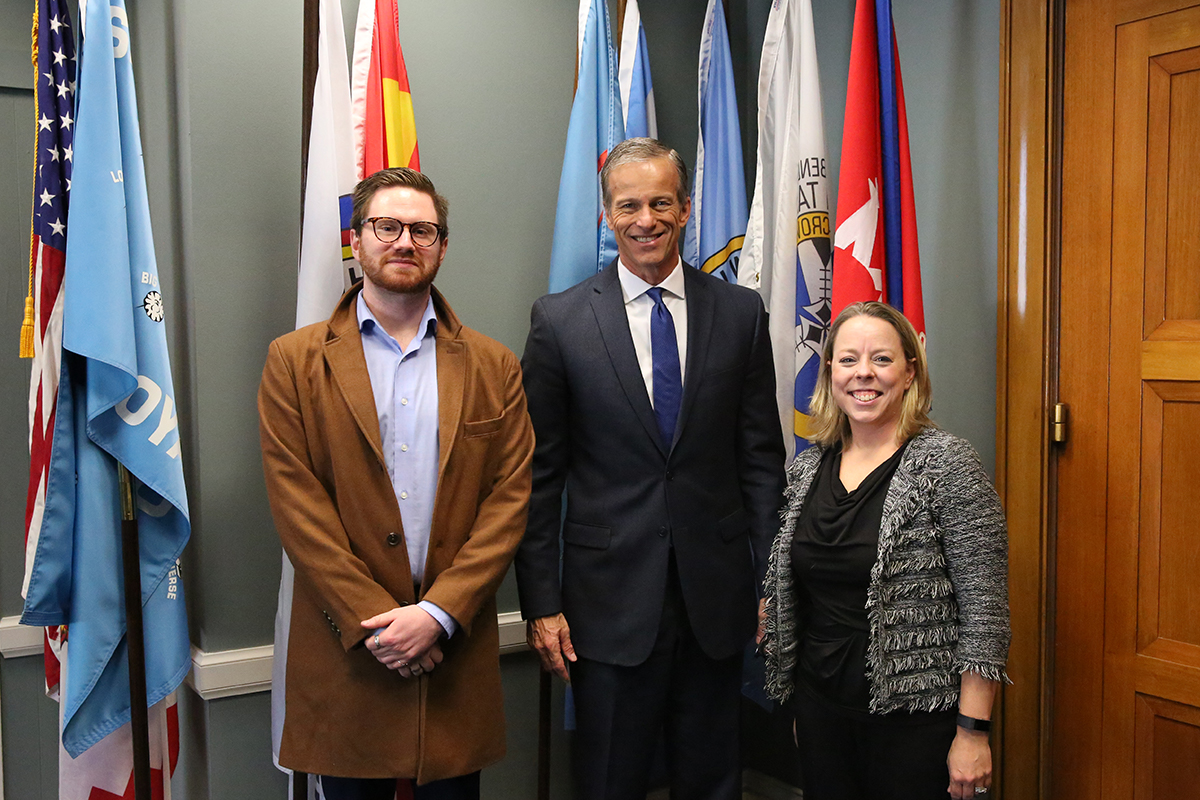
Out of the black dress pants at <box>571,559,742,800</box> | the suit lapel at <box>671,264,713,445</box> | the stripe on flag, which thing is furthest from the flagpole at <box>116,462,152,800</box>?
the stripe on flag

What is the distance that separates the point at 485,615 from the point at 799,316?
1096mm

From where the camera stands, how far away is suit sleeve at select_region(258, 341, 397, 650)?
1544 mm

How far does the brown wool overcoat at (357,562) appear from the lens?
158cm

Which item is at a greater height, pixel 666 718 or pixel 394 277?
pixel 394 277

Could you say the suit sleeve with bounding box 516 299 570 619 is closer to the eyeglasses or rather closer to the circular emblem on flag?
the eyeglasses

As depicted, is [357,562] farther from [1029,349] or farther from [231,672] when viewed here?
[1029,349]

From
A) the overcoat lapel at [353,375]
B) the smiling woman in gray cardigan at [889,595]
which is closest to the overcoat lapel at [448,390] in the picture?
the overcoat lapel at [353,375]

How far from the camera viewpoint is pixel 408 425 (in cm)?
167

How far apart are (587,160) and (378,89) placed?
0.53m

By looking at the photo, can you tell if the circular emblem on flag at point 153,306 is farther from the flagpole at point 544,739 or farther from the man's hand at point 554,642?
the flagpole at point 544,739

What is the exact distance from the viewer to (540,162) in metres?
2.43

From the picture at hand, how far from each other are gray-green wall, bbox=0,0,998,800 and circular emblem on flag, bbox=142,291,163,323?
0.13 meters

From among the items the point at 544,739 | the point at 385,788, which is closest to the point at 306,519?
the point at 385,788

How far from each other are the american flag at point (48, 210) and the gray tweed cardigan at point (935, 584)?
1639 millimetres
